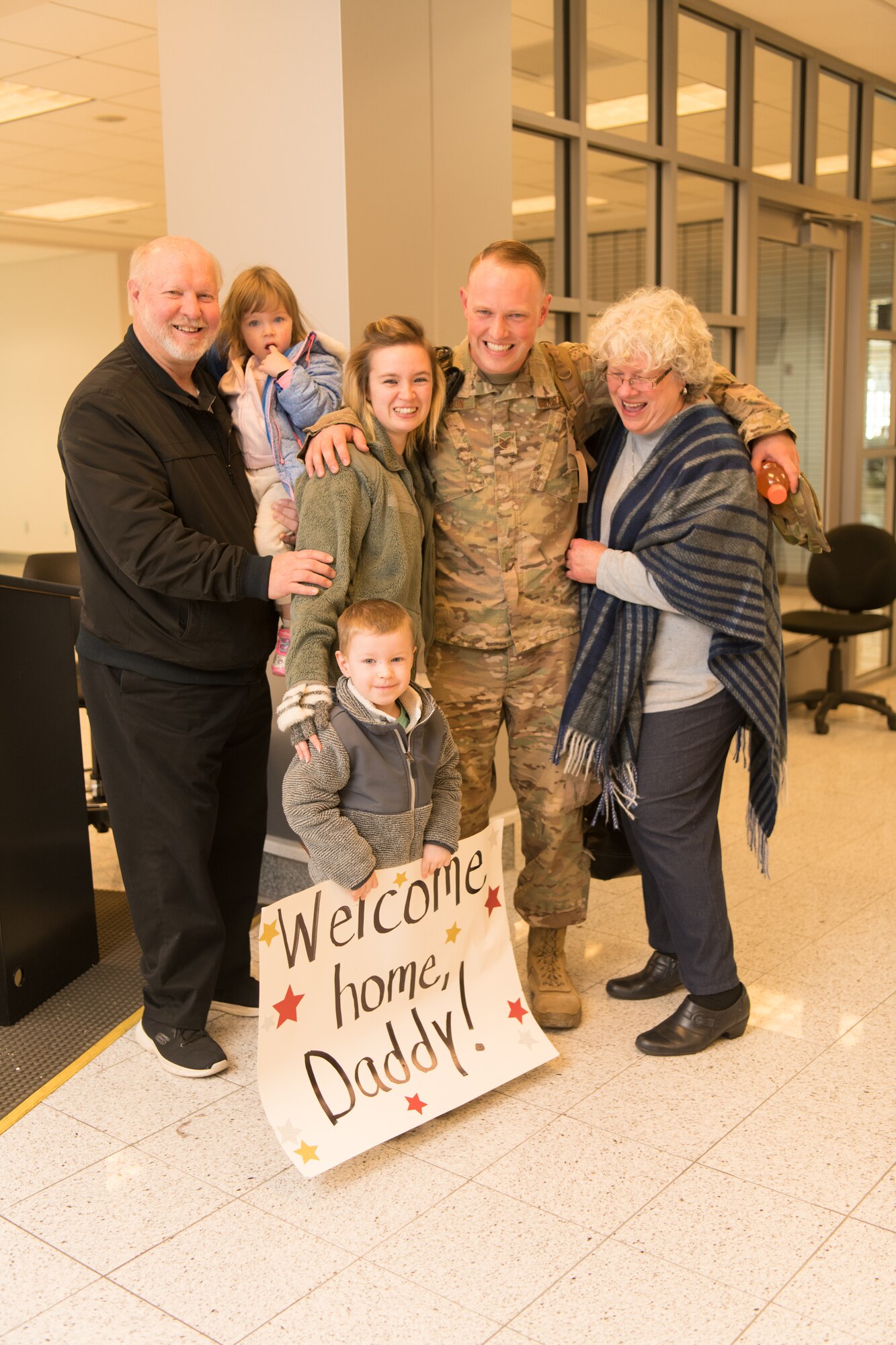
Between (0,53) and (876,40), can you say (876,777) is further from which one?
(0,53)

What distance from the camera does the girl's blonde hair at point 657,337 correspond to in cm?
231

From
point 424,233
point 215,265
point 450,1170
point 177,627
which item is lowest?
point 450,1170

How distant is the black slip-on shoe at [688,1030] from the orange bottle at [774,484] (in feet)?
3.60

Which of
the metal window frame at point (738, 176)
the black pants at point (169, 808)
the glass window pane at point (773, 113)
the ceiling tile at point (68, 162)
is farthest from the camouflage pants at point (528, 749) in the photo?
the ceiling tile at point (68, 162)

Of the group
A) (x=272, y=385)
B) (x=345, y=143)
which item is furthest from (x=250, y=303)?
(x=345, y=143)

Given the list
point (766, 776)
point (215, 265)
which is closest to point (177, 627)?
point (215, 265)

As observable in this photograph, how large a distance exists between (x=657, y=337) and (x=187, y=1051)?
5.76ft

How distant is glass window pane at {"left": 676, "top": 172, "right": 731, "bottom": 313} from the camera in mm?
4867

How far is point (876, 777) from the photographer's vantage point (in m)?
4.80

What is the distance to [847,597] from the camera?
18.8 feet

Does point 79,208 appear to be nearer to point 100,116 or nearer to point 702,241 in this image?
point 100,116

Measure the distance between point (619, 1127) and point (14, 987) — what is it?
1.40 m

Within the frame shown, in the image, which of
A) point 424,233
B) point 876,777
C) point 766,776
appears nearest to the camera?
point 766,776

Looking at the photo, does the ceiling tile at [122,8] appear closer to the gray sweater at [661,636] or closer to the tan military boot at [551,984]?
the gray sweater at [661,636]
